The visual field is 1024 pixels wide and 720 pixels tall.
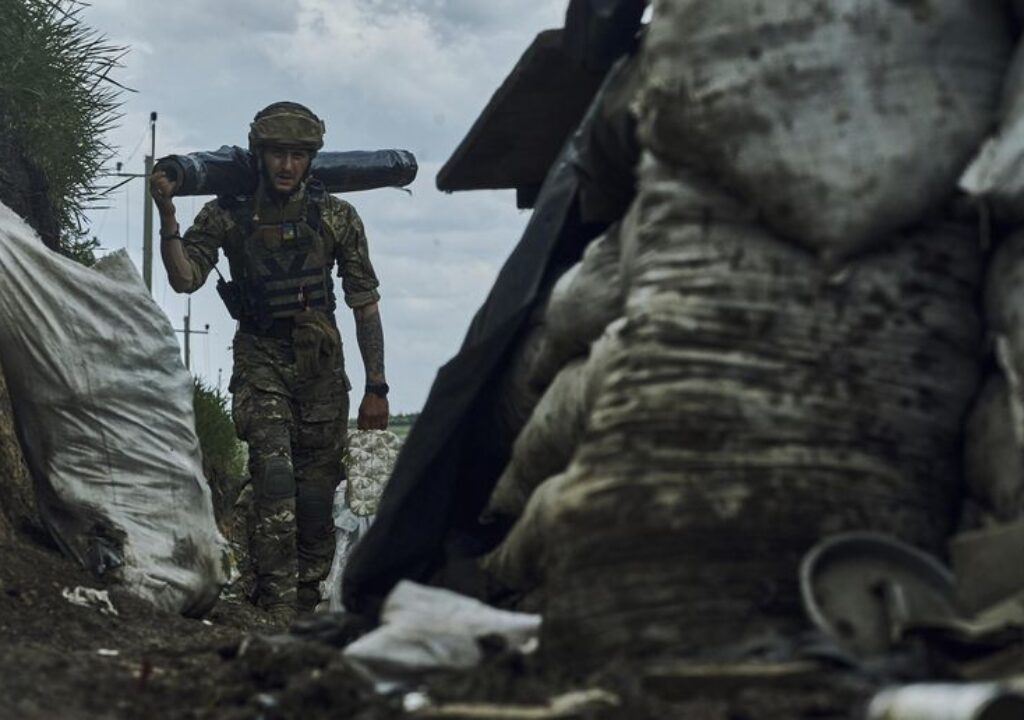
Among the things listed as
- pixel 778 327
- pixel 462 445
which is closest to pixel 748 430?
pixel 778 327

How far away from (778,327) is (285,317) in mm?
4946

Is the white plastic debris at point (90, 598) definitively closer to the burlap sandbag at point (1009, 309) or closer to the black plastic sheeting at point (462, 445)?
the black plastic sheeting at point (462, 445)

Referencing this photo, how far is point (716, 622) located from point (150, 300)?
14.4 ft

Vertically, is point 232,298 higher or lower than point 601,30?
lower

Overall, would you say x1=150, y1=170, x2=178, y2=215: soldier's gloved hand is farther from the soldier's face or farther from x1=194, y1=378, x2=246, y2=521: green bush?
x1=194, y1=378, x2=246, y2=521: green bush

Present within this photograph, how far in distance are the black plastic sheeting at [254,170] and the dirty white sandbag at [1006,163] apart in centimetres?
485

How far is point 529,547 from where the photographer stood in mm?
3811

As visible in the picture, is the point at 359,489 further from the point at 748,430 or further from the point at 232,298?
the point at 748,430

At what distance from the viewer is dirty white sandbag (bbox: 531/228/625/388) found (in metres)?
3.79

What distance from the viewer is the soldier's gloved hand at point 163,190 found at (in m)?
7.63

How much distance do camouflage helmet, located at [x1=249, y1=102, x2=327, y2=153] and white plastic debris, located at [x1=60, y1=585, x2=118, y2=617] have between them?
2189 millimetres

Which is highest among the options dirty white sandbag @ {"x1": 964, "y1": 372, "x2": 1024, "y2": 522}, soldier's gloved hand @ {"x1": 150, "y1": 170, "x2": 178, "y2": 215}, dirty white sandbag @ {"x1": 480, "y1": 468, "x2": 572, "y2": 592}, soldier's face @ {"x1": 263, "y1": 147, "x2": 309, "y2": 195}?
soldier's face @ {"x1": 263, "y1": 147, "x2": 309, "y2": 195}

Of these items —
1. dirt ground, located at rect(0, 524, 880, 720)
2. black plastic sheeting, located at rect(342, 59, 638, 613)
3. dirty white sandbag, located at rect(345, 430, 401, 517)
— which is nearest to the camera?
dirt ground, located at rect(0, 524, 880, 720)

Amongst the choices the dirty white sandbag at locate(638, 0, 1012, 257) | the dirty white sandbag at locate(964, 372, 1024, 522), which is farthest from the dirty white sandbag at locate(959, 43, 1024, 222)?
the dirty white sandbag at locate(964, 372, 1024, 522)
